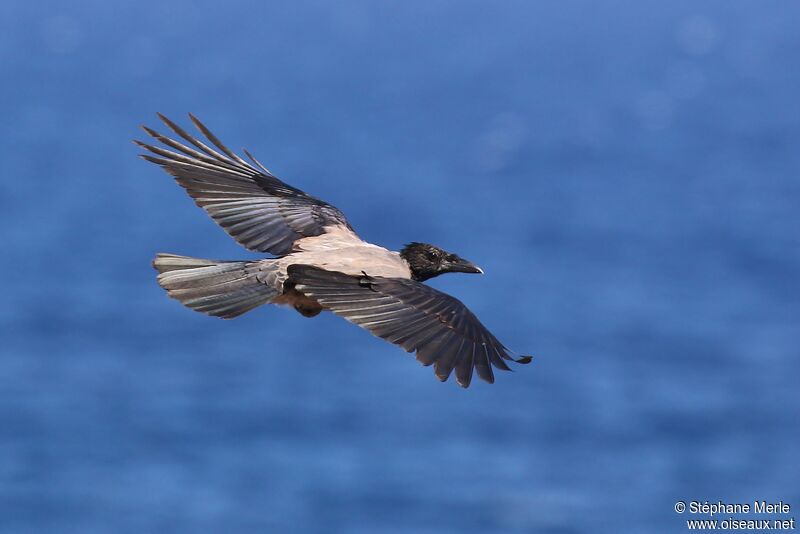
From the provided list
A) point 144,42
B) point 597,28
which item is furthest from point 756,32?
point 144,42

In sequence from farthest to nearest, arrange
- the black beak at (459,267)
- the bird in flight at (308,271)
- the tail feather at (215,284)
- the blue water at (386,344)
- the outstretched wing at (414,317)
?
the blue water at (386,344) < the black beak at (459,267) < the tail feather at (215,284) < the bird in flight at (308,271) < the outstretched wing at (414,317)

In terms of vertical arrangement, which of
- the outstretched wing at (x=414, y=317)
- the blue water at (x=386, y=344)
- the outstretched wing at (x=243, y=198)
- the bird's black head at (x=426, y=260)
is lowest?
the outstretched wing at (x=414, y=317)

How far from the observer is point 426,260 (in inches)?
617

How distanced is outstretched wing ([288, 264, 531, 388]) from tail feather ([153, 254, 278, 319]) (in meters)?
0.37

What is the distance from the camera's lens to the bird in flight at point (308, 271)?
46.1 feet

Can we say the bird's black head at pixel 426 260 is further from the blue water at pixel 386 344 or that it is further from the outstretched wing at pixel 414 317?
the blue water at pixel 386 344

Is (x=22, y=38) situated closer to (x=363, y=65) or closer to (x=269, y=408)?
(x=363, y=65)

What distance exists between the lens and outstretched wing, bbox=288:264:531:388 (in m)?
13.9

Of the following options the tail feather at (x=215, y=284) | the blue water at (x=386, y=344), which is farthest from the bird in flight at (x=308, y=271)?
the blue water at (x=386, y=344)

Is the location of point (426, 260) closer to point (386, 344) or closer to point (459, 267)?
point (459, 267)

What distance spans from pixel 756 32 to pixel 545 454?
9916cm

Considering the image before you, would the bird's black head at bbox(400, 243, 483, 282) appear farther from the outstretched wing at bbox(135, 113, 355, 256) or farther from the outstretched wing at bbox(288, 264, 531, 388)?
the outstretched wing at bbox(288, 264, 531, 388)

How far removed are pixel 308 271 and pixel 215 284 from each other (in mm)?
836

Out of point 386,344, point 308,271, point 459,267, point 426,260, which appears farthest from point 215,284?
point 386,344
